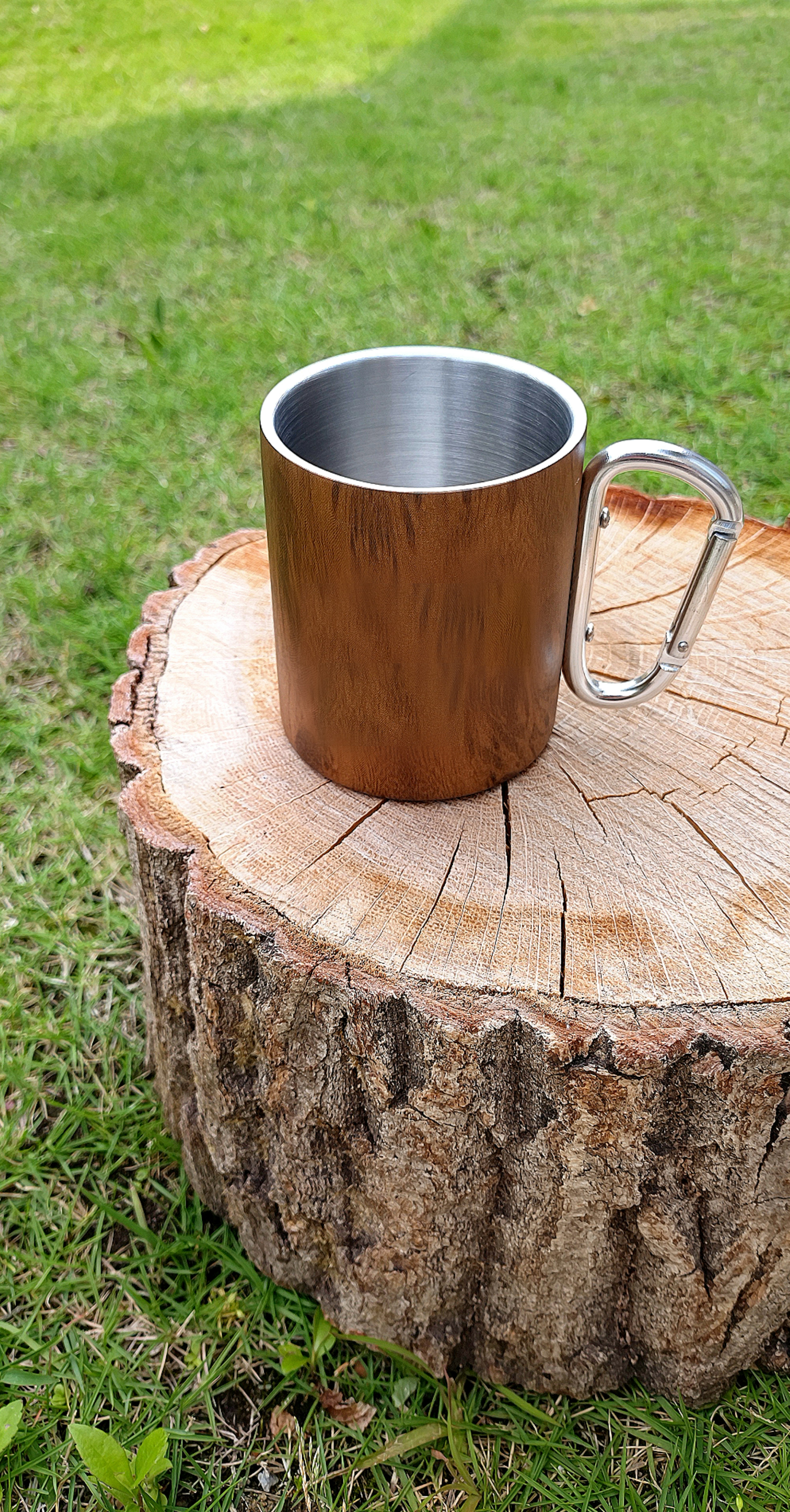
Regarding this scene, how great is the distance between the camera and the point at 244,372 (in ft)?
9.83

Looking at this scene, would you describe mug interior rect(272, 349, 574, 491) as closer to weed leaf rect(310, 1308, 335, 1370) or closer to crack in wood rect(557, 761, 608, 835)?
crack in wood rect(557, 761, 608, 835)

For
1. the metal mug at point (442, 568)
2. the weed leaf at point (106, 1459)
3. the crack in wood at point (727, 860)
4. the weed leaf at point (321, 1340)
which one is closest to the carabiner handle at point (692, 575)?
the metal mug at point (442, 568)

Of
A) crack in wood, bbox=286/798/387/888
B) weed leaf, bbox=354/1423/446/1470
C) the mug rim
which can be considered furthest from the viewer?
weed leaf, bbox=354/1423/446/1470

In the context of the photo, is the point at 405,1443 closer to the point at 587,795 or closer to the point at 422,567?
the point at 587,795

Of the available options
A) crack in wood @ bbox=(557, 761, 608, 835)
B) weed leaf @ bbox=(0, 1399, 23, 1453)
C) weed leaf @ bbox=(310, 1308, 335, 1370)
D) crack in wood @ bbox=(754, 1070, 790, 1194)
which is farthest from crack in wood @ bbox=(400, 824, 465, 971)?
weed leaf @ bbox=(0, 1399, 23, 1453)

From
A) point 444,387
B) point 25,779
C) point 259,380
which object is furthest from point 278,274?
point 444,387

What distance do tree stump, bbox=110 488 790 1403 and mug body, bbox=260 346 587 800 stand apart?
0.07 m

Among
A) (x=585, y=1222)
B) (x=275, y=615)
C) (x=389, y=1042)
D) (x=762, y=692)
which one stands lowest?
(x=585, y=1222)

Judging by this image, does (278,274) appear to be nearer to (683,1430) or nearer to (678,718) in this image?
(678,718)

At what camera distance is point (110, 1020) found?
1572mm

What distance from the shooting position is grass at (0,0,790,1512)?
1.15 meters

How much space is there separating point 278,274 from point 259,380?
0.71 metres

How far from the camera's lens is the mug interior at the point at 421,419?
3.54 feet

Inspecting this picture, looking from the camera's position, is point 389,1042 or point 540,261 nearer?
point 389,1042
